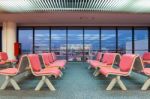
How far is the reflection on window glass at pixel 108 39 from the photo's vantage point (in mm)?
16172

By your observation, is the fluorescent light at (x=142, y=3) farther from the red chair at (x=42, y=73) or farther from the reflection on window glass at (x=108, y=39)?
the reflection on window glass at (x=108, y=39)

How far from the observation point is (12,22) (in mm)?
14320

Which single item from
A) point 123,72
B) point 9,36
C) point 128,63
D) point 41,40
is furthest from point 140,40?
point 123,72

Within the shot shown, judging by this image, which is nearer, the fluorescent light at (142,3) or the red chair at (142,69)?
the red chair at (142,69)

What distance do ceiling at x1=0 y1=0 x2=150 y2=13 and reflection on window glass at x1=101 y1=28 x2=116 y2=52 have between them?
527 centimetres

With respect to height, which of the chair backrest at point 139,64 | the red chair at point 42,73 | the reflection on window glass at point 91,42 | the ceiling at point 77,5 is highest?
the ceiling at point 77,5

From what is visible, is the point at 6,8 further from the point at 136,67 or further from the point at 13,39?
the point at 136,67

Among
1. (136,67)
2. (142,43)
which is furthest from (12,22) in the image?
(136,67)

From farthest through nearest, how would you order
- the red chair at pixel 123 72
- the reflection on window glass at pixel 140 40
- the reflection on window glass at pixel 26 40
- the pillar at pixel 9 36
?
the reflection on window glass at pixel 140 40
the reflection on window glass at pixel 26 40
the pillar at pixel 9 36
the red chair at pixel 123 72

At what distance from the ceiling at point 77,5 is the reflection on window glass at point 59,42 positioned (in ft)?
18.3

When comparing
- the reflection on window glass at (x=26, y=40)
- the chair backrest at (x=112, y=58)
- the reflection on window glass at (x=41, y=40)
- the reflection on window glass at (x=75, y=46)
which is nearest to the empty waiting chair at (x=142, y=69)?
the chair backrest at (x=112, y=58)

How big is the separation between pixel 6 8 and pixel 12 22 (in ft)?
13.0

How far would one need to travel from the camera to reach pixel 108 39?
16125mm

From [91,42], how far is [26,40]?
14.5ft
